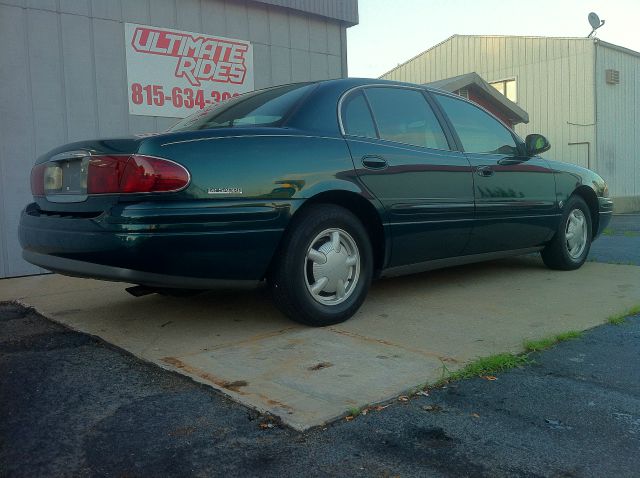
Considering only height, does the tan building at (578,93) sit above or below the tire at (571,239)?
above

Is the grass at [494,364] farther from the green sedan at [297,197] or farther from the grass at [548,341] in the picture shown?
the green sedan at [297,197]

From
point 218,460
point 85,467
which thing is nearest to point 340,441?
point 218,460

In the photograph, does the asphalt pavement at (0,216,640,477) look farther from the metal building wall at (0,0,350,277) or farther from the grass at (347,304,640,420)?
the metal building wall at (0,0,350,277)

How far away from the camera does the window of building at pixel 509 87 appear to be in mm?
18891

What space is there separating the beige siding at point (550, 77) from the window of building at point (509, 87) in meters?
0.13

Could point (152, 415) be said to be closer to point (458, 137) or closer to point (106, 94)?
point (458, 137)

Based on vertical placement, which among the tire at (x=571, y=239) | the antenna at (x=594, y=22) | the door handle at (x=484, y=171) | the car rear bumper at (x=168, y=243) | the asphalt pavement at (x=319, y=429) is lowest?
the asphalt pavement at (x=319, y=429)

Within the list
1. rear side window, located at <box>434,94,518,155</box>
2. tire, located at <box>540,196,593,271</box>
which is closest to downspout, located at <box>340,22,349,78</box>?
rear side window, located at <box>434,94,518,155</box>

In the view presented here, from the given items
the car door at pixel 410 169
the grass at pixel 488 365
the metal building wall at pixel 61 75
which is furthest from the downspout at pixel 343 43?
the grass at pixel 488 365

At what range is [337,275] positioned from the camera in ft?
12.2

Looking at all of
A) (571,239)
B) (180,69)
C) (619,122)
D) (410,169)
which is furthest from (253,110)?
(619,122)

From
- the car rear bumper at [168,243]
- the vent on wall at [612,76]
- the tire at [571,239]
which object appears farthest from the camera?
the vent on wall at [612,76]

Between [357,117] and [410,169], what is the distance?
49 centimetres

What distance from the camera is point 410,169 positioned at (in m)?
4.12
